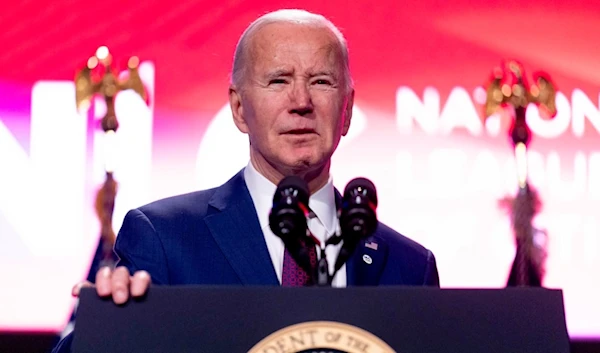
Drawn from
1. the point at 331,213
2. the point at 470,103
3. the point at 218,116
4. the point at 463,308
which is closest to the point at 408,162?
the point at 470,103

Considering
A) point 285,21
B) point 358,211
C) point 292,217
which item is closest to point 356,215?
point 358,211

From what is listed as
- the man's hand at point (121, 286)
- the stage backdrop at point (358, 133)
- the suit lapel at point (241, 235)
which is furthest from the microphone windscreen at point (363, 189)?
the stage backdrop at point (358, 133)

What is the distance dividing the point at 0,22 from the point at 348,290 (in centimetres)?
306

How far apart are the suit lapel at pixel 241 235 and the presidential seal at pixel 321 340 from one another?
0.59 meters

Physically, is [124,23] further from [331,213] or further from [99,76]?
Result: [331,213]

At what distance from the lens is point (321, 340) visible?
158cm

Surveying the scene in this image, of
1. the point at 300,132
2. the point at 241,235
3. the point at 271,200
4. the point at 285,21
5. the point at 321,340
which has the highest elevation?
the point at 285,21

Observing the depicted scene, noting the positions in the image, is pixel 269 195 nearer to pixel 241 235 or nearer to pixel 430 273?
pixel 241 235

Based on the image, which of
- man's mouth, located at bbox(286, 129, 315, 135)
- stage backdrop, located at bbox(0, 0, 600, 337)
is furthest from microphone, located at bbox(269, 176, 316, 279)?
stage backdrop, located at bbox(0, 0, 600, 337)

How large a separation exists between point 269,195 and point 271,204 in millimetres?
28

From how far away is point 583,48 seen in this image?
14.0 ft

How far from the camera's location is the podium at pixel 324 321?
5.21ft

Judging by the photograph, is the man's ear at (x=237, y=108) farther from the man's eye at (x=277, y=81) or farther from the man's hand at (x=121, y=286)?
the man's hand at (x=121, y=286)

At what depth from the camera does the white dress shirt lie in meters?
2.30
